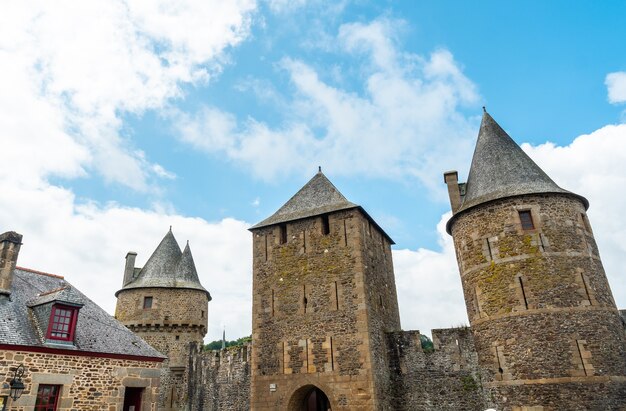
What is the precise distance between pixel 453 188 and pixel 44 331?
15.8 meters

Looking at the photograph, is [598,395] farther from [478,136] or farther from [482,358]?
[478,136]

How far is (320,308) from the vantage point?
59.0ft

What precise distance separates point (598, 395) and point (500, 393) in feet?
9.35

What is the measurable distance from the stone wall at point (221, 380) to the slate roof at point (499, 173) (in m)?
12.7

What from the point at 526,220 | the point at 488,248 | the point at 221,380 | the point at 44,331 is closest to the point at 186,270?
the point at 221,380

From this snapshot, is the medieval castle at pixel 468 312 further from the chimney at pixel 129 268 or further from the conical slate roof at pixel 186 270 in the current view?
the chimney at pixel 129 268

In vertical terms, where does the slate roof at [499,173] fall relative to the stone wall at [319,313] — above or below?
above

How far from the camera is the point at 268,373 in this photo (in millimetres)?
17938

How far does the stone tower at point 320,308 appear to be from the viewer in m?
16.7

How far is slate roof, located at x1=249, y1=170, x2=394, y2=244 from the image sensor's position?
19672mm

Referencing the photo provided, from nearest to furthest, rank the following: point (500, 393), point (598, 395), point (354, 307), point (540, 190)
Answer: point (598, 395) < point (500, 393) < point (540, 190) < point (354, 307)

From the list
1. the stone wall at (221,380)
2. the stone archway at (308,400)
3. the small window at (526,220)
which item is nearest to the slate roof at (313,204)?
the small window at (526,220)

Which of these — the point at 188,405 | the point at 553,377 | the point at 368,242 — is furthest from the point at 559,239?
the point at 188,405

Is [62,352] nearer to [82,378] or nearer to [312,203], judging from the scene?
[82,378]
